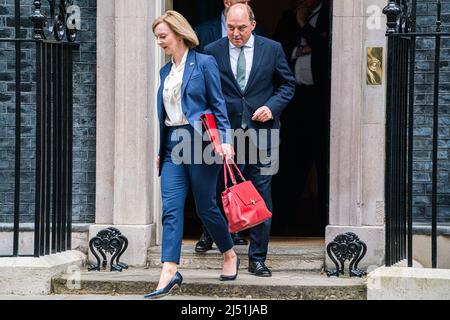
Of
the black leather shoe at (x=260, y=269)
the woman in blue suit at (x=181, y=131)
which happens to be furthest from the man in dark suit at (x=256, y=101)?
the woman in blue suit at (x=181, y=131)

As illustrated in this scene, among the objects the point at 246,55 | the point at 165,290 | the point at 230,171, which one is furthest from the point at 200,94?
the point at 165,290

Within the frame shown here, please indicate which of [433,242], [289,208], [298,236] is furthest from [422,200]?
[289,208]

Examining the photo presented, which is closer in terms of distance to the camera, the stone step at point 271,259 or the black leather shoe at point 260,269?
the black leather shoe at point 260,269

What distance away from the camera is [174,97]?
28.1 ft

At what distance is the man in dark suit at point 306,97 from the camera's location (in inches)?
427

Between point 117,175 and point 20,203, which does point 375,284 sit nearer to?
point 117,175

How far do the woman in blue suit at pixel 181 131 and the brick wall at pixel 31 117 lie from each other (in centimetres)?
139

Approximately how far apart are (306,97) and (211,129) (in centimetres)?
281

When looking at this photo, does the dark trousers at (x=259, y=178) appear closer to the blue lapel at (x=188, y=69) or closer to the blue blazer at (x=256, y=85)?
the blue blazer at (x=256, y=85)

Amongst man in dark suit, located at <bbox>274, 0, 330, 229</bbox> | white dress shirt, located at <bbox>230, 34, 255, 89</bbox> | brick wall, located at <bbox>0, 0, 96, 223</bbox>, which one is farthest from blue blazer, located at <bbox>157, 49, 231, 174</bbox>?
man in dark suit, located at <bbox>274, 0, 330, 229</bbox>

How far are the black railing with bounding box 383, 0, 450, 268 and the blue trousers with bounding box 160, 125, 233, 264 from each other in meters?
1.22

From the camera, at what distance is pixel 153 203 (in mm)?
Result: 10000

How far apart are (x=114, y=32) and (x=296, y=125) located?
2.35 metres

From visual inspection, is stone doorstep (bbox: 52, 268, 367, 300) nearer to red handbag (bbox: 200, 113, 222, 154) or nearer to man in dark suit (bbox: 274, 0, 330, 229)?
red handbag (bbox: 200, 113, 222, 154)
